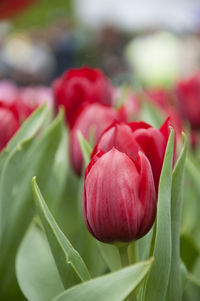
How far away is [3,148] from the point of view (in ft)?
1.49

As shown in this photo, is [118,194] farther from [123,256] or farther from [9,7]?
[9,7]

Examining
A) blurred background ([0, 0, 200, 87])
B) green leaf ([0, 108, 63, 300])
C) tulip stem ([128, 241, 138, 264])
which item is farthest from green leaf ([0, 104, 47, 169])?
blurred background ([0, 0, 200, 87])

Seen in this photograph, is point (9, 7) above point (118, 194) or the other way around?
above

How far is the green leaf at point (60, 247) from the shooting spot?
328mm

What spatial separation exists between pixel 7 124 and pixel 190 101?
0.31 m

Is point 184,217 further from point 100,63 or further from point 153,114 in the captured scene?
point 100,63

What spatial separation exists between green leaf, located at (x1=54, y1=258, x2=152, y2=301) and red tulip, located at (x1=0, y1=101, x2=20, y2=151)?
0.17 m

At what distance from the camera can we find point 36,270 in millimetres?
423

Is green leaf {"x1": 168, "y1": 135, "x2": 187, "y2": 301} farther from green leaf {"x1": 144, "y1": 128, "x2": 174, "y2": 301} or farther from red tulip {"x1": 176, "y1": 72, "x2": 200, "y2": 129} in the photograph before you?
red tulip {"x1": 176, "y1": 72, "x2": 200, "y2": 129}

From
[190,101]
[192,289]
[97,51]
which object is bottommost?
[192,289]

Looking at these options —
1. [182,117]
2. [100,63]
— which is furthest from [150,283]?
[100,63]

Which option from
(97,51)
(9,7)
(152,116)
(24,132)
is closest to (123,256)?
(24,132)

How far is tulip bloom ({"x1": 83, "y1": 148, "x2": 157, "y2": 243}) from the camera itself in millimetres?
330

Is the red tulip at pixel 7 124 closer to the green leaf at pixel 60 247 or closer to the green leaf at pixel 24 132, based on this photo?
the green leaf at pixel 24 132
